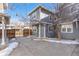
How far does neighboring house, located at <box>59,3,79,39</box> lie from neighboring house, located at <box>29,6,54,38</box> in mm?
200

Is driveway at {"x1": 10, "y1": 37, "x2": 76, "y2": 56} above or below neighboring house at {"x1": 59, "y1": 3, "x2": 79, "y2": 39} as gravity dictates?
below

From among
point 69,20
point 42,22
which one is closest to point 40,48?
point 42,22

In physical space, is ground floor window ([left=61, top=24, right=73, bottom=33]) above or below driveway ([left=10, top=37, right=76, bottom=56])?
above

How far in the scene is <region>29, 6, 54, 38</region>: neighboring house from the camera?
652 cm

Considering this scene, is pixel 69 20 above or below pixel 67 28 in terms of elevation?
above

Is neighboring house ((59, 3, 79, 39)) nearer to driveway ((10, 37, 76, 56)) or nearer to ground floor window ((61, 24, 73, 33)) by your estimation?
ground floor window ((61, 24, 73, 33))

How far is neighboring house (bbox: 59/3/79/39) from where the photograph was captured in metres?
6.47

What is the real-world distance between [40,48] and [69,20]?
73cm

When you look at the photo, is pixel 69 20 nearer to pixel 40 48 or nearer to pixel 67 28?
pixel 67 28

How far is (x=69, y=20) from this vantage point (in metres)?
6.50

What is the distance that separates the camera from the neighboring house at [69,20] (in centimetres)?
647

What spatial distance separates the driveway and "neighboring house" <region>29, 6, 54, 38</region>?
16 cm

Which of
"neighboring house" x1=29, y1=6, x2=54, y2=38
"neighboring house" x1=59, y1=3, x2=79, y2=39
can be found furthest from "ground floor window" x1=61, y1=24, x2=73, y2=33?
"neighboring house" x1=29, y1=6, x2=54, y2=38

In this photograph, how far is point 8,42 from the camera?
6500 millimetres
